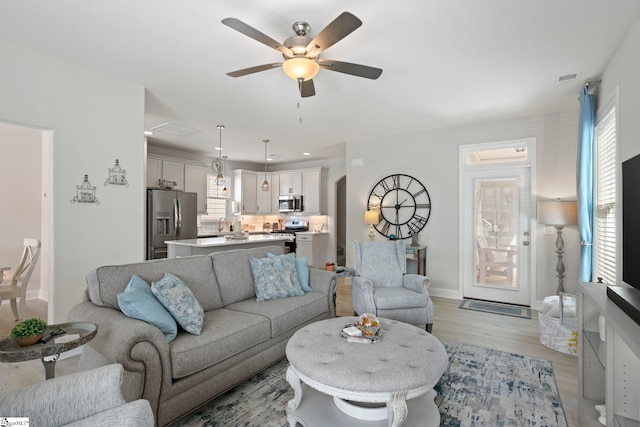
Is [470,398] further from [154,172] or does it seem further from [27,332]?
[154,172]

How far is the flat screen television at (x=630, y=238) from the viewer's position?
165 centimetres

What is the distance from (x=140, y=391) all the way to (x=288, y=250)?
19.2 feet

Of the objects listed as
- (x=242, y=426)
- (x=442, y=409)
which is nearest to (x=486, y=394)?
(x=442, y=409)

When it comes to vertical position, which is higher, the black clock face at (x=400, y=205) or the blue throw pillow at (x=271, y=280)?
the black clock face at (x=400, y=205)

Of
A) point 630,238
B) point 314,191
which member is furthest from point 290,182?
point 630,238

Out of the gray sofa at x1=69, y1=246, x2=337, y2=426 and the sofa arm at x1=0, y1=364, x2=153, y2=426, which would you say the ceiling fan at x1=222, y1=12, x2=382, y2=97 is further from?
the sofa arm at x1=0, y1=364, x2=153, y2=426

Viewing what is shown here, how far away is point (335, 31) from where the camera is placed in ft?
6.54

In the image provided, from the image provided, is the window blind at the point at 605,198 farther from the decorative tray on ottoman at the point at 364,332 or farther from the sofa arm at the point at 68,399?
the sofa arm at the point at 68,399

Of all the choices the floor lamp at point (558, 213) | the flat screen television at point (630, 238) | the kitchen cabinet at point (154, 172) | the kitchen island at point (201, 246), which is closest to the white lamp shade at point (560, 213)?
the floor lamp at point (558, 213)

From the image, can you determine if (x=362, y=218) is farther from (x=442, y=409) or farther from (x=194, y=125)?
(x=442, y=409)

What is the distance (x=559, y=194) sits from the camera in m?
4.29

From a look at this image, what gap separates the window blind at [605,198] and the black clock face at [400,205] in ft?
7.29

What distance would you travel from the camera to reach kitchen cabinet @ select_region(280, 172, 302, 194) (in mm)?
7938

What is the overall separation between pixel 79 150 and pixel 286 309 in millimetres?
2558
